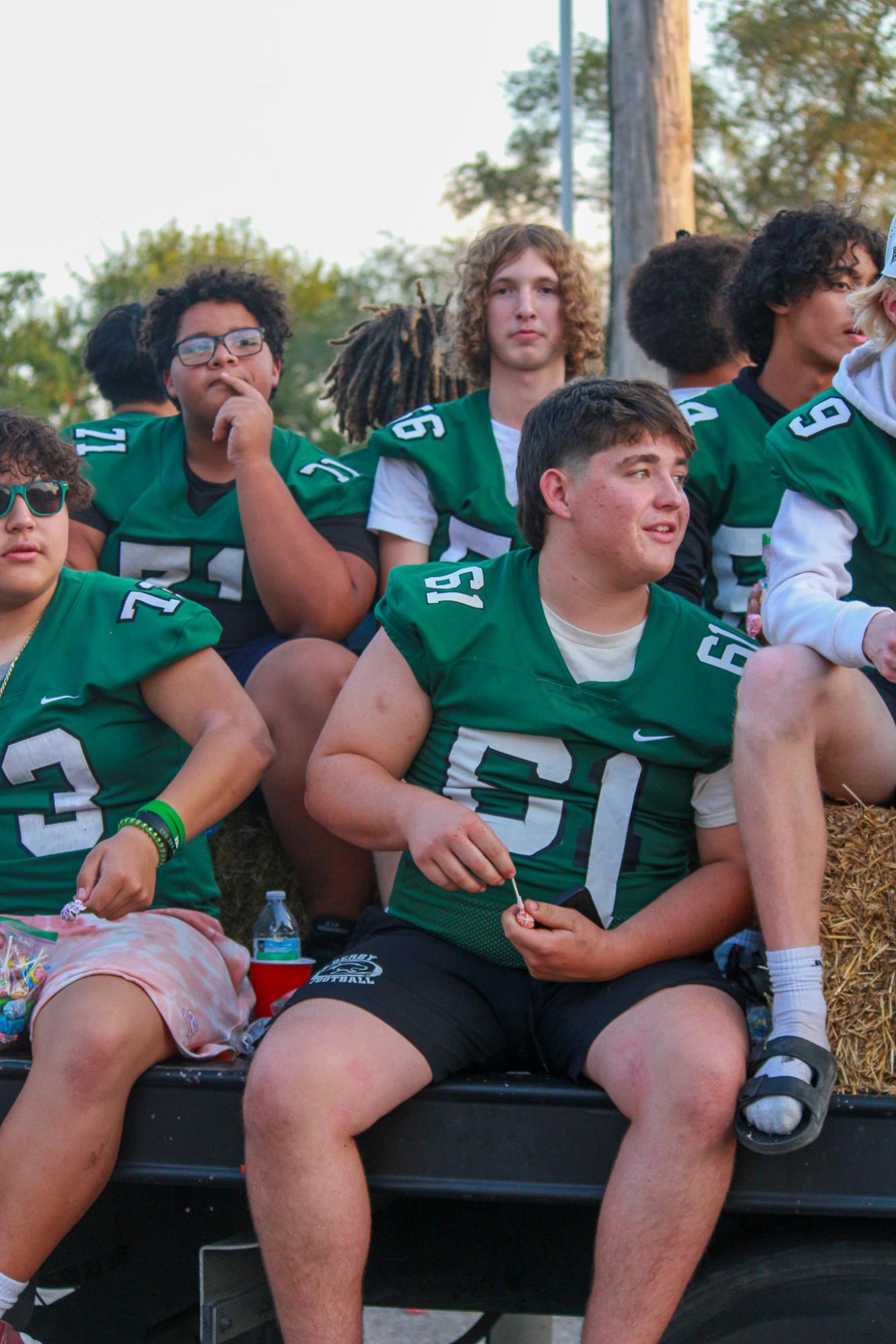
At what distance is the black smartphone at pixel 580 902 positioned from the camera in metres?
2.44

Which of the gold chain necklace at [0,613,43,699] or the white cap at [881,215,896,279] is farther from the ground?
the white cap at [881,215,896,279]

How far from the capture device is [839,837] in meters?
2.46

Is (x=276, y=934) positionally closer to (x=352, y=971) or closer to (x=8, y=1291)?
(x=352, y=971)

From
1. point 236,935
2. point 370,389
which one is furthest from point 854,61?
point 236,935

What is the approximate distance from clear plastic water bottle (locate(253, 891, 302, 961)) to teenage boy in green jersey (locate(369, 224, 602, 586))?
96 centimetres

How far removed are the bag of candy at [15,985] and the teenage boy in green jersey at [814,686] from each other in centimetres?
128

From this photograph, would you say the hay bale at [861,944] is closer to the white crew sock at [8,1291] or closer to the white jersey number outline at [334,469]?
the white crew sock at [8,1291]

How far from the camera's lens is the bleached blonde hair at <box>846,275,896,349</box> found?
2850 mm

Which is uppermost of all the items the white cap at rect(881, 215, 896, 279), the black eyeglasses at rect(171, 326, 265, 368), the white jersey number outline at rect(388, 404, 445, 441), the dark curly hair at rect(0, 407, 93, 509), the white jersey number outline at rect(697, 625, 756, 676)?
the white cap at rect(881, 215, 896, 279)

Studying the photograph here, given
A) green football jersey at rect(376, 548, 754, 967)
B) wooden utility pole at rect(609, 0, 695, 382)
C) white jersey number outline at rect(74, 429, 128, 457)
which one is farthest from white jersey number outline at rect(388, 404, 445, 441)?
wooden utility pole at rect(609, 0, 695, 382)

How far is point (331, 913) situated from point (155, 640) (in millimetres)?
734

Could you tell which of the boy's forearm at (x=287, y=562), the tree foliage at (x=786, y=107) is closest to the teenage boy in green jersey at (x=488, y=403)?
the boy's forearm at (x=287, y=562)

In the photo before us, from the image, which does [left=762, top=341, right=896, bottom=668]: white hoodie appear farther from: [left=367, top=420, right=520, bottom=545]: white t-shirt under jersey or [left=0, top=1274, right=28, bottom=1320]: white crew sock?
[left=0, top=1274, right=28, bottom=1320]: white crew sock

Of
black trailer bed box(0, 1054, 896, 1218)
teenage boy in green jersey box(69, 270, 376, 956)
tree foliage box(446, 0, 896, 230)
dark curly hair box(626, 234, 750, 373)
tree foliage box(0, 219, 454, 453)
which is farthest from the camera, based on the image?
tree foliage box(0, 219, 454, 453)
